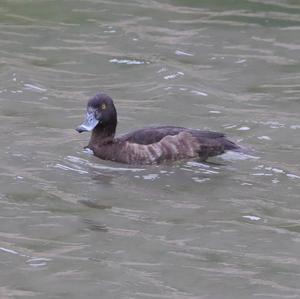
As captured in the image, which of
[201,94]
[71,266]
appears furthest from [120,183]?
[201,94]

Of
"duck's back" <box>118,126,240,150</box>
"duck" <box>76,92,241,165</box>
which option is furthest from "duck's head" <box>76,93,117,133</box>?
"duck's back" <box>118,126,240,150</box>

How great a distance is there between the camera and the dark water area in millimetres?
8000

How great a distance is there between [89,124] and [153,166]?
2.56 feet

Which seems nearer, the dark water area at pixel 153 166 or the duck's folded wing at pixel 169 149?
the dark water area at pixel 153 166

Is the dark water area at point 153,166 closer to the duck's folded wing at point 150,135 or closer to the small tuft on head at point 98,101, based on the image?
A: the duck's folded wing at point 150,135

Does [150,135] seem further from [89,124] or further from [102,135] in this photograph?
[89,124]

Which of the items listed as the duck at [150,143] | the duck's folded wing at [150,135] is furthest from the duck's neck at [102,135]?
the duck's folded wing at [150,135]

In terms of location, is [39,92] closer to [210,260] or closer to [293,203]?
[293,203]

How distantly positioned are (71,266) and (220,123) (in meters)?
4.05

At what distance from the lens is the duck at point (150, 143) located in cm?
1056

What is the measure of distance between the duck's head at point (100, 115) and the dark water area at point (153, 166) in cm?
26

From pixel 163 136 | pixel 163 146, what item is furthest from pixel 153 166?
pixel 163 136

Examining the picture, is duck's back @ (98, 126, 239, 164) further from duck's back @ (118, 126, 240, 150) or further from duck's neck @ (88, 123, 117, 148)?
duck's neck @ (88, 123, 117, 148)

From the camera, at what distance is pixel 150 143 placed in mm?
10602
